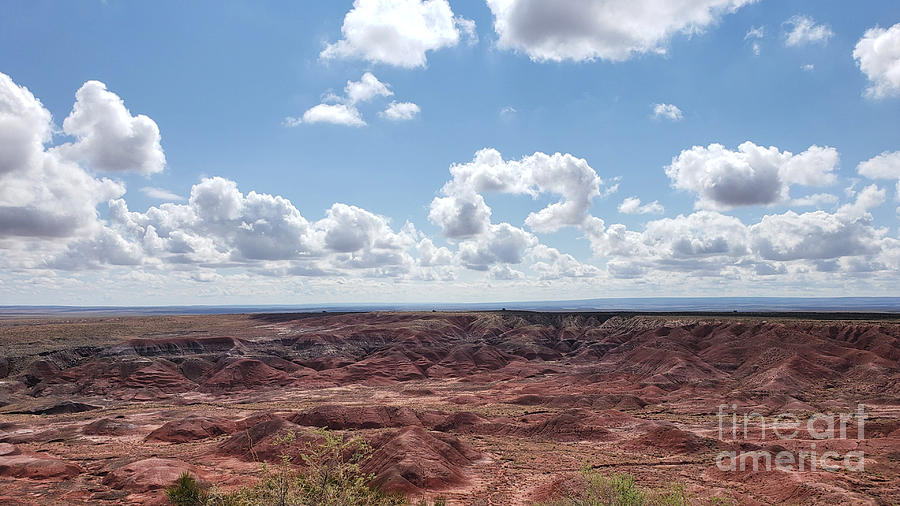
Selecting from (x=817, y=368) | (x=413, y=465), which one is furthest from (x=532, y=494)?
(x=817, y=368)

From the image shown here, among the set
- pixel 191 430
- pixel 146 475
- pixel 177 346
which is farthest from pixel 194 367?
pixel 146 475

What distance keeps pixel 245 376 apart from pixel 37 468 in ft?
171

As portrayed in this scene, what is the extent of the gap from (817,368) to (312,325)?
122 meters

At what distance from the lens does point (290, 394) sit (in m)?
74.4

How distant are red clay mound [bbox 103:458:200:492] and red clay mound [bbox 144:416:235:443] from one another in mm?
11783

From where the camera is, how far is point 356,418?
4856cm

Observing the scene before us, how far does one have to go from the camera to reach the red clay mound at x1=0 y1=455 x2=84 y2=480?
32516mm

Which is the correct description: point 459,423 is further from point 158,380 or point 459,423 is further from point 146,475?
point 158,380

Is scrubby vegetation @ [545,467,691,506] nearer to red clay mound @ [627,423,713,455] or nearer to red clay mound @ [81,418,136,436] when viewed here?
red clay mound @ [627,423,713,455]

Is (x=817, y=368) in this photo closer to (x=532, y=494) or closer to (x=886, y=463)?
(x=886, y=463)

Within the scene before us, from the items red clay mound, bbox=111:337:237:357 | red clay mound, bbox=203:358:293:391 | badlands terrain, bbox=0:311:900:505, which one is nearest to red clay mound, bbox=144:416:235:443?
badlands terrain, bbox=0:311:900:505

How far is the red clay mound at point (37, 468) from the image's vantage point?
107 feet

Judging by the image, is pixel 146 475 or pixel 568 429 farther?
pixel 568 429

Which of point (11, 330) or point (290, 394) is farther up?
point (11, 330)
